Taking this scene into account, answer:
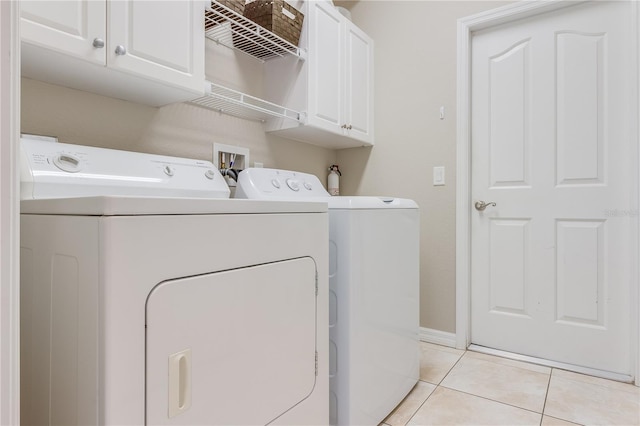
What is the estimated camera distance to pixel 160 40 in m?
1.31

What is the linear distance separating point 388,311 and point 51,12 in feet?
5.06

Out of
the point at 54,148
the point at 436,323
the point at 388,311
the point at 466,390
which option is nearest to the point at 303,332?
the point at 388,311

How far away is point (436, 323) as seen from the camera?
2383 mm

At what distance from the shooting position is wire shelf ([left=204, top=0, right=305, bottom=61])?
1.60 metres

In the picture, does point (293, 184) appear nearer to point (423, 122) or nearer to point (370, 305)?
point (370, 305)

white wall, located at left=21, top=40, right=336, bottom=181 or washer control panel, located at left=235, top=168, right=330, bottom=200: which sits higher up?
white wall, located at left=21, top=40, right=336, bottom=181

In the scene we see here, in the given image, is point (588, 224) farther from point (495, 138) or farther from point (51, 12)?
point (51, 12)

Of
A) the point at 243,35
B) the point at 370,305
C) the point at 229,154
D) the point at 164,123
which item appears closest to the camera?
the point at 370,305

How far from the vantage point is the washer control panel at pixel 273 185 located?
1775 millimetres

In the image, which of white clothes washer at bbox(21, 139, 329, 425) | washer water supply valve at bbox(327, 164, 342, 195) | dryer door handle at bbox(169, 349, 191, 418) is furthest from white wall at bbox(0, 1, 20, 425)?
washer water supply valve at bbox(327, 164, 342, 195)

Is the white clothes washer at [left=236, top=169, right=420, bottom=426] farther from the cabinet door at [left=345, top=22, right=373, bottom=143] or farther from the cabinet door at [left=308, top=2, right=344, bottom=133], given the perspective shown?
the cabinet door at [left=345, top=22, right=373, bottom=143]

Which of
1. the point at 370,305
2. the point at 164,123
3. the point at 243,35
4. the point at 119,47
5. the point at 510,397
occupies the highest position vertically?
the point at 243,35

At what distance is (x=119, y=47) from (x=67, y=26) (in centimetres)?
14

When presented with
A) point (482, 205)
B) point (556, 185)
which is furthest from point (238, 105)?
point (556, 185)
